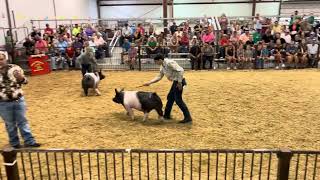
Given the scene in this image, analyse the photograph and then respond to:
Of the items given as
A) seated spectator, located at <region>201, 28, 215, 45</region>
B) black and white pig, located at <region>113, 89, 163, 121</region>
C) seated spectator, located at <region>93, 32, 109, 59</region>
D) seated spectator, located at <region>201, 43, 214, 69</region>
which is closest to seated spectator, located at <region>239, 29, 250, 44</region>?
seated spectator, located at <region>201, 28, 215, 45</region>

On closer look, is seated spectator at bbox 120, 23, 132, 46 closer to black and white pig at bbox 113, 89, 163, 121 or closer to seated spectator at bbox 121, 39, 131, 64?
seated spectator at bbox 121, 39, 131, 64

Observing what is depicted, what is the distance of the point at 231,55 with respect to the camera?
46.3 ft

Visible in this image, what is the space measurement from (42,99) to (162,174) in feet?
18.4

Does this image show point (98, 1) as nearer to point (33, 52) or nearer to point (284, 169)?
point (33, 52)

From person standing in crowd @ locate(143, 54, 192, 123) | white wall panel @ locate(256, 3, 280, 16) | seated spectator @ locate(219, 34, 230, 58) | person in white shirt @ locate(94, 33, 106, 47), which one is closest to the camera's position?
person standing in crowd @ locate(143, 54, 192, 123)

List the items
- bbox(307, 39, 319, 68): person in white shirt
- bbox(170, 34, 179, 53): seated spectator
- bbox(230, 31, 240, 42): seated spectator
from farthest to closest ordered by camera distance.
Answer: bbox(170, 34, 179, 53): seated spectator < bbox(230, 31, 240, 42): seated spectator < bbox(307, 39, 319, 68): person in white shirt

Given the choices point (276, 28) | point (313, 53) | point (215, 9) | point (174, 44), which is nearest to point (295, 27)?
point (276, 28)

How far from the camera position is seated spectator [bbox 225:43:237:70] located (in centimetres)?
1401

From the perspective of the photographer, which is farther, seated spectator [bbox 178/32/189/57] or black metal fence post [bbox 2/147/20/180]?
seated spectator [bbox 178/32/189/57]

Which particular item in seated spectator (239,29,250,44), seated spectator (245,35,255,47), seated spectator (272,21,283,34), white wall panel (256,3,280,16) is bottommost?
seated spectator (245,35,255,47)

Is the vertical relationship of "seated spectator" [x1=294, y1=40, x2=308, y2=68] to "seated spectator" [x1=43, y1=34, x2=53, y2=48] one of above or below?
below

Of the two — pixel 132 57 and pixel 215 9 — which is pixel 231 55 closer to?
pixel 132 57

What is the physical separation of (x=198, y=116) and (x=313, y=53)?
8.13 m

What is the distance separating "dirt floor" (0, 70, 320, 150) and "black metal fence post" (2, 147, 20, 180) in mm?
2540
